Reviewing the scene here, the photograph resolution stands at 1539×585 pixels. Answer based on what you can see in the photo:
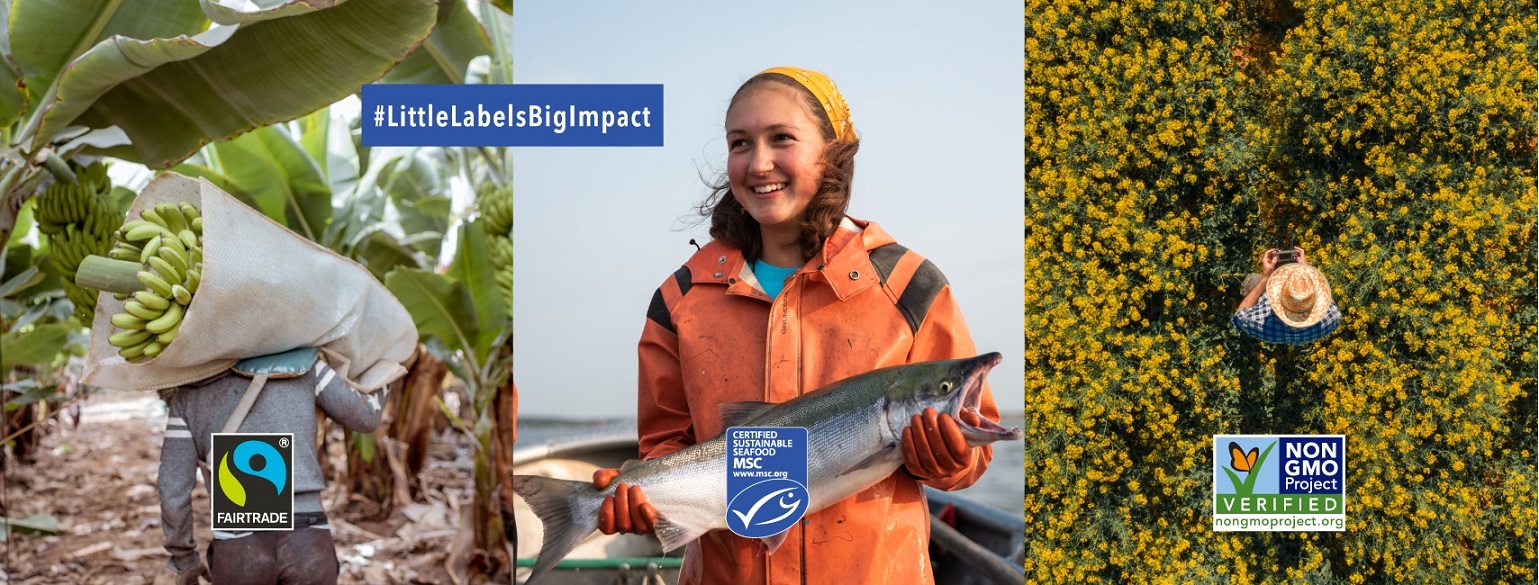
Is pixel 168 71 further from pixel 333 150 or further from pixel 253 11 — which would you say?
pixel 333 150

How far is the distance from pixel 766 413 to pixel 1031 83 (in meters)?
1.18

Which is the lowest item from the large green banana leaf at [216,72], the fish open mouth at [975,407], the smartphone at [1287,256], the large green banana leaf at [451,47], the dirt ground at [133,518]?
the dirt ground at [133,518]

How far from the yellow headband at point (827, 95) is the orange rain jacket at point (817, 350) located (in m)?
0.26

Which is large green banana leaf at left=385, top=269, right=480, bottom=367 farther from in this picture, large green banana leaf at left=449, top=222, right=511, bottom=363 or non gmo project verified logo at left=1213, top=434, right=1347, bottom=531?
non gmo project verified logo at left=1213, top=434, right=1347, bottom=531

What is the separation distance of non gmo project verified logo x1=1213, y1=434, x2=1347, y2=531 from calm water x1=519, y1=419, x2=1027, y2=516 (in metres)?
0.57

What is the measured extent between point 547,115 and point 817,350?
0.96m

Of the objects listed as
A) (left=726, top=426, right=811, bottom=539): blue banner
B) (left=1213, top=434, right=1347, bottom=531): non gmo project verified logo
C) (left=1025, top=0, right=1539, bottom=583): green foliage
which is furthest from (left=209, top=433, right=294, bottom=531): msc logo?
(left=1213, top=434, right=1347, bottom=531): non gmo project verified logo

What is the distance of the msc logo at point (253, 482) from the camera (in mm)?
3125

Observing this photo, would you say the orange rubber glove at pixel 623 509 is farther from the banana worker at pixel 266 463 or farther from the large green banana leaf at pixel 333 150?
the large green banana leaf at pixel 333 150

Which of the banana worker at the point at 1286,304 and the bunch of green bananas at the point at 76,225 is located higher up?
the bunch of green bananas at the point at 76,225

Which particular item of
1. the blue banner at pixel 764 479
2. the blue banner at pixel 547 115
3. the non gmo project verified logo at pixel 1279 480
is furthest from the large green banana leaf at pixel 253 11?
the non gmo project verified logo at pixel 1279 480

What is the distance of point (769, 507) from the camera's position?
3.00 meters

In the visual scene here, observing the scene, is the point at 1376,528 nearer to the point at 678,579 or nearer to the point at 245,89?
the point at 678,579

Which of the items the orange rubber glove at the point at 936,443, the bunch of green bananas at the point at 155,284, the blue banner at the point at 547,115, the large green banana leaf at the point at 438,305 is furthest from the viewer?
the large green banana leaf at the point at 438,305
